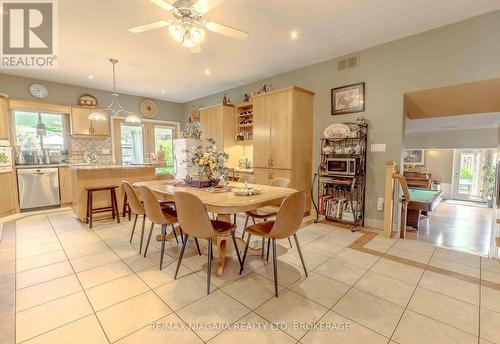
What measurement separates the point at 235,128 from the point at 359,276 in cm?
427

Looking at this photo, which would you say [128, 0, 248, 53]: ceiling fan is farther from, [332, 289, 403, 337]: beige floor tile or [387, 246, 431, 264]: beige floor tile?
[387, 246, 431, 264]: beige floor tile

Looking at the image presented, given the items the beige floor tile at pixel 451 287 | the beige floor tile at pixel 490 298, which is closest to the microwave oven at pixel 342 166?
the beige floor tile at pixel 451 287

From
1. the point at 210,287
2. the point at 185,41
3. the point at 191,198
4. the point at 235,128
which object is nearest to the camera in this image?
the point at 191,198

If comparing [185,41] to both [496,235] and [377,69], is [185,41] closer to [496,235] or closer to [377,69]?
[377,69]

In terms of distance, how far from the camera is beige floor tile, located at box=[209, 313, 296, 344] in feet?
4.89

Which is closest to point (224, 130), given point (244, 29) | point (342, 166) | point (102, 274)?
point (244, 29)

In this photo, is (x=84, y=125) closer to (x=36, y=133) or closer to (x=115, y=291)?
(x=36, y=133)

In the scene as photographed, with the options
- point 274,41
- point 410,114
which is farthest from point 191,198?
point 410,114

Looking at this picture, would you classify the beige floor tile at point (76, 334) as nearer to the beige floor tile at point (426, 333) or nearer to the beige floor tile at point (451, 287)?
the beige floor tile at point (426, 333)

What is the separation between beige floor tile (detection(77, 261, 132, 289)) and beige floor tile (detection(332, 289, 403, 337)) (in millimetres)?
2057

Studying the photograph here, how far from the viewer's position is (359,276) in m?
2.27

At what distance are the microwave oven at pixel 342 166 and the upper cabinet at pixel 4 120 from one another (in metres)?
6.11

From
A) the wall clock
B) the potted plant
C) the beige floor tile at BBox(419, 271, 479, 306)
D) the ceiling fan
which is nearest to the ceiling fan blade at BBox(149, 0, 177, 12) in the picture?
the ceiling fan

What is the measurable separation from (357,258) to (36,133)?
272 inches
